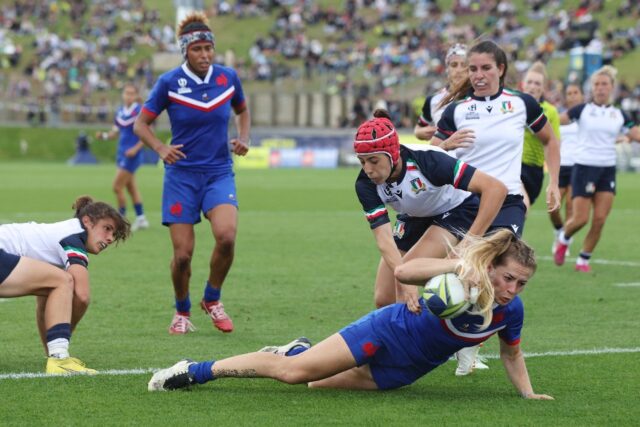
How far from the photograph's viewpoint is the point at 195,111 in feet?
29.6

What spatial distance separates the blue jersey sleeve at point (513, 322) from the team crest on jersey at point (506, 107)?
2.29 meters

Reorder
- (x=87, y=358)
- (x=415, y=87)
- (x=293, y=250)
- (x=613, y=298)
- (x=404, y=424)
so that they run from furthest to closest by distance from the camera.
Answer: (x=415, y=87) < (x=293, y=250) < (x=613, y=298) < (x=87, y=358) < (x=404, y=424)

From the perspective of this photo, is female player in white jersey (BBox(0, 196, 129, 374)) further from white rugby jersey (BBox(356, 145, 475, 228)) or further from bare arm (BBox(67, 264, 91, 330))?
white rugby jersey (BBox(356, 145, 475, 228))

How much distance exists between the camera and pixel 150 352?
7.95m

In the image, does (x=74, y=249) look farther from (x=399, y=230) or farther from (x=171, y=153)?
(x=399, y=230)

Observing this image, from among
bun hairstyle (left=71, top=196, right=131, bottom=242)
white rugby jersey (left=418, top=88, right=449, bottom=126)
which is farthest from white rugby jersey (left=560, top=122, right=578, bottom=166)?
bun hairstyle (left=71, top=196, right=131, bottom=242)

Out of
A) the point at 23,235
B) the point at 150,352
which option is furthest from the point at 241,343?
the point at 23,235

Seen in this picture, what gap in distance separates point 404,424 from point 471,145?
2902 mm

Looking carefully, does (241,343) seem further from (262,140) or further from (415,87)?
(415,87)

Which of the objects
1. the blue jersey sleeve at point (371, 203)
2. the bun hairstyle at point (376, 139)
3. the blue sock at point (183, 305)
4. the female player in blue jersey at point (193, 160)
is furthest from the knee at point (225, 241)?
the bun hairstyle at point (376, 139)

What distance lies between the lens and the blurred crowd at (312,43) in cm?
5197

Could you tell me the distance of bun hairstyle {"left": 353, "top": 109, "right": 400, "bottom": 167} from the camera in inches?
254

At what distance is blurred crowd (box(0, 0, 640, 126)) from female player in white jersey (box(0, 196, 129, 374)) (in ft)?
128

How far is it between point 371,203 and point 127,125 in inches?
480
